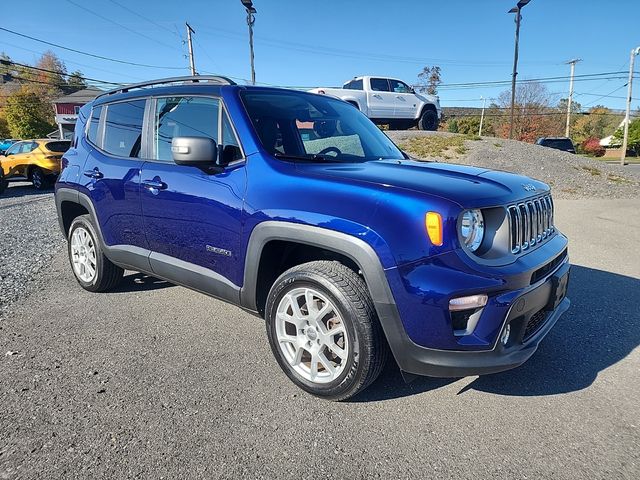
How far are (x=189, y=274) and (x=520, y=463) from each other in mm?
2441

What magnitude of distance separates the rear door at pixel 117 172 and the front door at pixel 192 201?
0.19m

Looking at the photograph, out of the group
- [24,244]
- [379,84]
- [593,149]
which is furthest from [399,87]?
[593,149]

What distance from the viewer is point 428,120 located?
17078mm

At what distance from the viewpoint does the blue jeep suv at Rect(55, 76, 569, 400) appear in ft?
7.21

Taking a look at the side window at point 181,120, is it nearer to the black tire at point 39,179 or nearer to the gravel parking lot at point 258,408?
the gravel parking lot at point 258,408

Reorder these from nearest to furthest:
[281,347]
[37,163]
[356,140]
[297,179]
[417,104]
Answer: [297,179], [281,347], [356,140], [37,163], [417,104]

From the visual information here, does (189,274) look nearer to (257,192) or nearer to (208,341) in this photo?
(208,341)

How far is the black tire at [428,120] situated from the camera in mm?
16844

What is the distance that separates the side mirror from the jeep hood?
23.0 inches

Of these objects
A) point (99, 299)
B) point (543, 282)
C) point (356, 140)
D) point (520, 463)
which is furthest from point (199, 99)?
point (520, 463)

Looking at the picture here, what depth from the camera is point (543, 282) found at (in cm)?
248

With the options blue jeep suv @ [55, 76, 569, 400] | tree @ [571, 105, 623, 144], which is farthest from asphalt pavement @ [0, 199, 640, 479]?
tree @ [571, 105, 623, 144]

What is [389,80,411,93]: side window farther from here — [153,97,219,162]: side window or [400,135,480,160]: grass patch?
[153,97,219,162]: side window

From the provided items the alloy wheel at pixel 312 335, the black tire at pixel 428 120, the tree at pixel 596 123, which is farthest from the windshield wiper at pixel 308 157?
the tree at pixel 596 123
